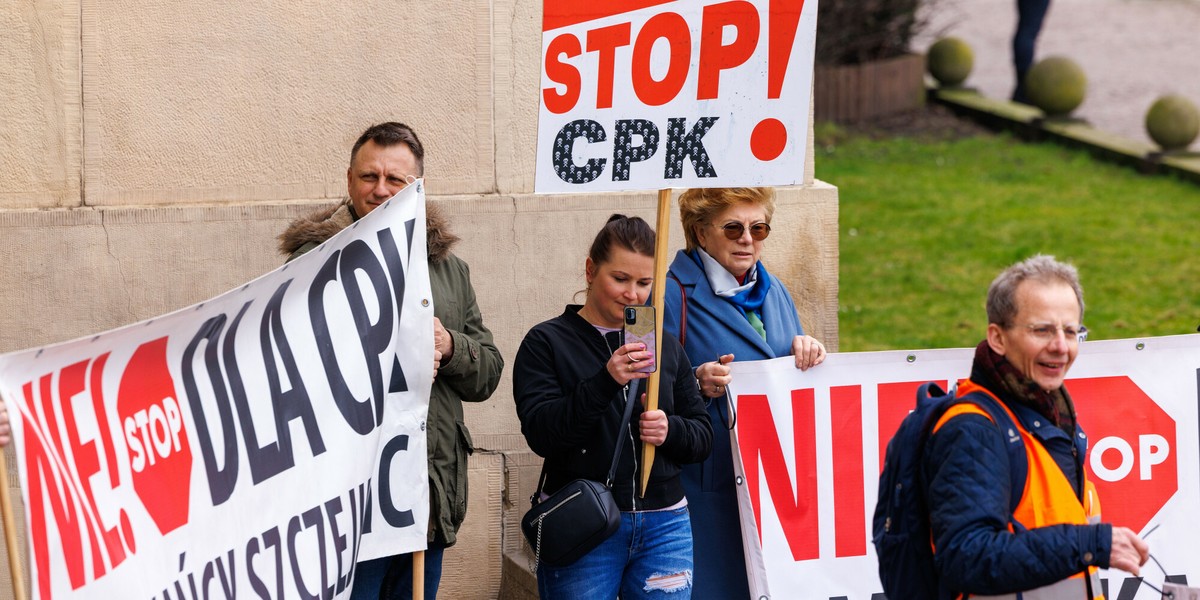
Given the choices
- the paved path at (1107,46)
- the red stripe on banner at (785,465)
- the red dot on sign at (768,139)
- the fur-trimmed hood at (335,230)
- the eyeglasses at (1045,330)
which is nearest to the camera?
the eyeglasses at (1045,330)

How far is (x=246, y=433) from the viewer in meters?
4.02

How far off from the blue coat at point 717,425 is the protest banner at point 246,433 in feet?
3.23

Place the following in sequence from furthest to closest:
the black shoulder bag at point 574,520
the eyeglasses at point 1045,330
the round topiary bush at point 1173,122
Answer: the round topiary bush at point 1173,122 < the black shoulder bag at point 574,520 < the eyeglasses at point 1045,330

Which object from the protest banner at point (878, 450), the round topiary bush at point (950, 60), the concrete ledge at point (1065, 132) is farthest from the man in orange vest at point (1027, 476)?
the round topiary bush at point (950, 60)

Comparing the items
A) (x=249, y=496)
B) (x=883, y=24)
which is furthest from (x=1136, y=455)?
(x=883, y=24)

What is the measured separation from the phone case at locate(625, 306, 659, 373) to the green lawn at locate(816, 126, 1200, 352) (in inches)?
192

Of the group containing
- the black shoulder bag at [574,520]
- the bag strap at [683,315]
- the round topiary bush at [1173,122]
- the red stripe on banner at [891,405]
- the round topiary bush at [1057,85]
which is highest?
the round topiary bush at [1057,85]

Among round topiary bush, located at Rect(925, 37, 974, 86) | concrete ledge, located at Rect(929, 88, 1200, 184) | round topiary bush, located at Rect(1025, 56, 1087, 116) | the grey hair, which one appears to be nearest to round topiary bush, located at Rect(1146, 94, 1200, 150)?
concrete ledge, located at Rect(929, 88, 1200, 184)

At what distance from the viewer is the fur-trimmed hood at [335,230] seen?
434cm

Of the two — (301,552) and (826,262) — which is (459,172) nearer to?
(826,262)

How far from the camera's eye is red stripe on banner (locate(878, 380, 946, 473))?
511 centimetres

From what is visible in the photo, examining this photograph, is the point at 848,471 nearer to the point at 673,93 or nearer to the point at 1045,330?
the point at 673,93

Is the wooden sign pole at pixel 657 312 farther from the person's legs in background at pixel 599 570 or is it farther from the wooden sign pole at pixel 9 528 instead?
the wooden sign pole at pixel 9 528

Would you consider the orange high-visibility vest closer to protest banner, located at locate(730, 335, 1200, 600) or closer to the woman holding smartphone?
the woman holding smartphone
